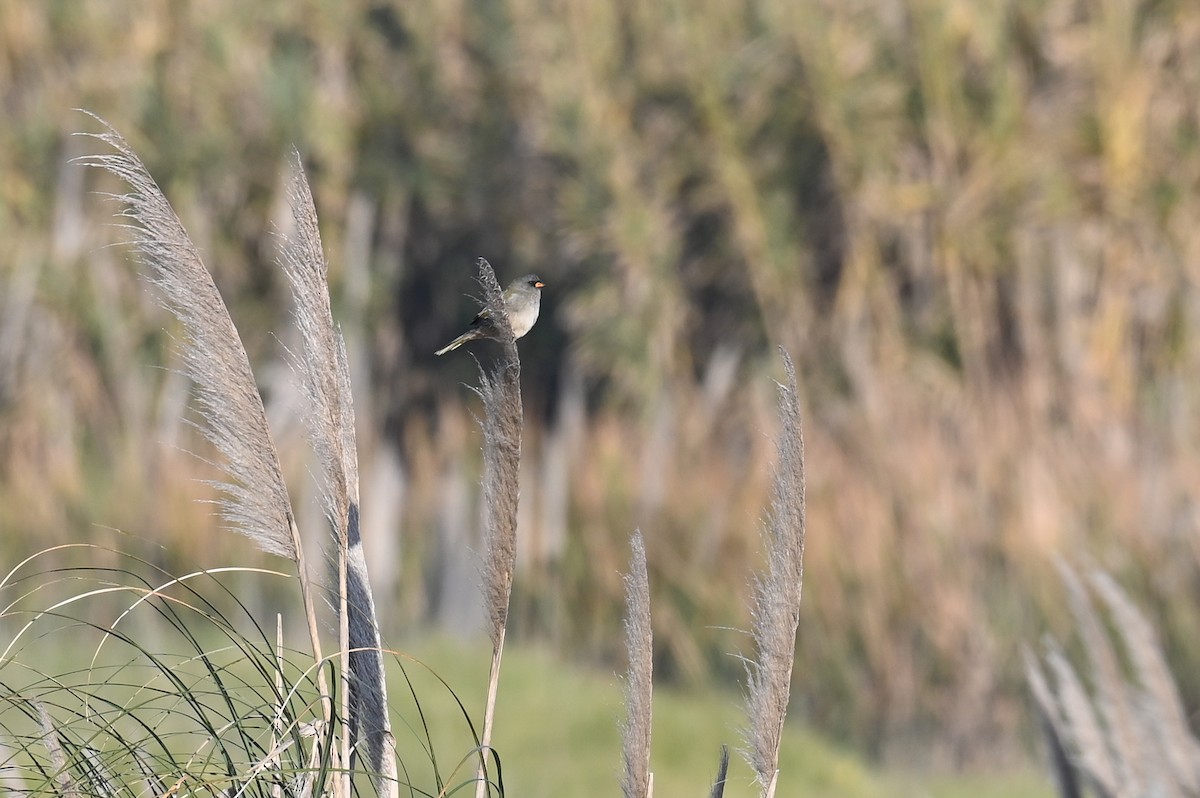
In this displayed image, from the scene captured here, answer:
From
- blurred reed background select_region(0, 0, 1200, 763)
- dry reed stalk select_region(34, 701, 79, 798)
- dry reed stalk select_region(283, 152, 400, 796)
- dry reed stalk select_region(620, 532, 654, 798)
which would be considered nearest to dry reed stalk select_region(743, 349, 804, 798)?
dry reed stalk select_region(620, 532, 654, 798)

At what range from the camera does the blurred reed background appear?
39.2 ft

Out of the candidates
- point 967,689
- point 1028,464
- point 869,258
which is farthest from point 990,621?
point 869,258

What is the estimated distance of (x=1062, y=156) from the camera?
575 inches

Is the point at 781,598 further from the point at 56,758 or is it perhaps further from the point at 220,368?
the point at 56,758

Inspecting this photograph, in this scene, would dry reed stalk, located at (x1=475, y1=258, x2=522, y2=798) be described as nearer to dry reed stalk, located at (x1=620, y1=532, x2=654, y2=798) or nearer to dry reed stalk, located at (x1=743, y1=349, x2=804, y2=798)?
dry reed stalk, located at (x1=620, y1=532, x2=654, y2=798)

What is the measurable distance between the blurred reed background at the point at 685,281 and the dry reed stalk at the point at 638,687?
9.07m

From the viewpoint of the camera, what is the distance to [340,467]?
242 centimetres

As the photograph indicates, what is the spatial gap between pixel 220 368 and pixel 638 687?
70 cm

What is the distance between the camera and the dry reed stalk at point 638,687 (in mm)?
2443

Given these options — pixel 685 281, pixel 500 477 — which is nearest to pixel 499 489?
pixel 500 477

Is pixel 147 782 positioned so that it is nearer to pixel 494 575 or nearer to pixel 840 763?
pixel 494 575

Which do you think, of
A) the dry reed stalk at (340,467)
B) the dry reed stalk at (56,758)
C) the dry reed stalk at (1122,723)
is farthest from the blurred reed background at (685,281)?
the dry reed stalk at (56,758)

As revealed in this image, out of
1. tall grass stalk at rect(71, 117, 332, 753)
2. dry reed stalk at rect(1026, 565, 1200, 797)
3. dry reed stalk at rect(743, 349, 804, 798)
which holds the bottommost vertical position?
dry reed stalk at rect(1026, 565, 1200, 797)

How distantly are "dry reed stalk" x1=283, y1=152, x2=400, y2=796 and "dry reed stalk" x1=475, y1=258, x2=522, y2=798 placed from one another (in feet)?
0.53
